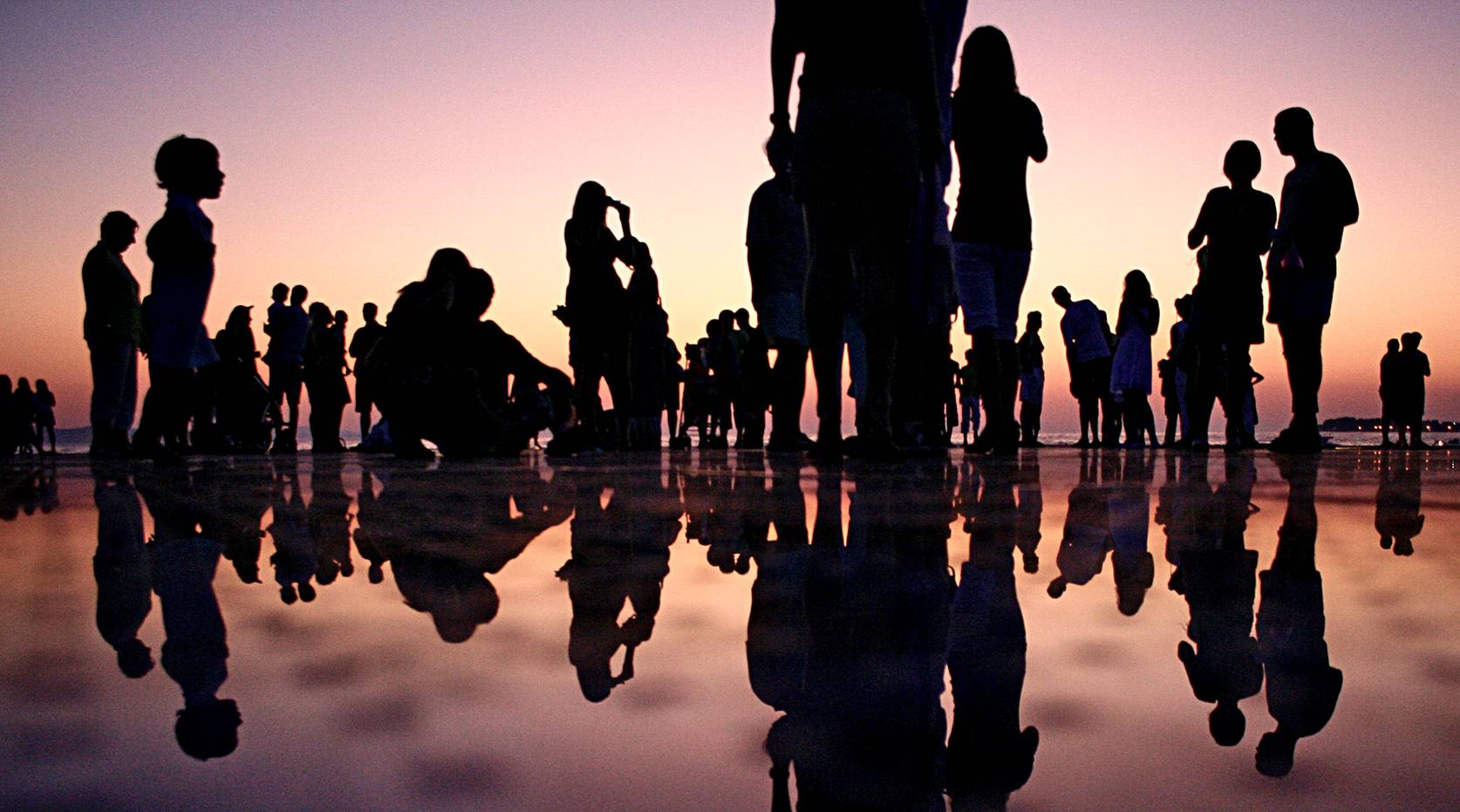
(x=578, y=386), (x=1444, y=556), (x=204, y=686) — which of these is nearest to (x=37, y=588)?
(x=204, y=686)

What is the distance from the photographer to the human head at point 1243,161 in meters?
6.82

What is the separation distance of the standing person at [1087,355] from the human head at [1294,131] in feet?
17.5

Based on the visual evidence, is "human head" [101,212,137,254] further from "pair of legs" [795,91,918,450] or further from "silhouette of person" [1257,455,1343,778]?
"silhouette of person" [1257,455,1343,778]

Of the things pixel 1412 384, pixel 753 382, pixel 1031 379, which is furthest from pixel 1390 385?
pixel 753 382

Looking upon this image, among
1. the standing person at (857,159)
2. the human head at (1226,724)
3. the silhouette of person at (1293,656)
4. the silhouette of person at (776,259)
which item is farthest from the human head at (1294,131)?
the human head at (1226,724)

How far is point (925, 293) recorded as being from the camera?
19.4 feet

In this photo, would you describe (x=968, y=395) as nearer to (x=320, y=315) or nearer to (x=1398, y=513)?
(x=320, y=315)

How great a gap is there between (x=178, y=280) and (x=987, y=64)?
15.0 ft

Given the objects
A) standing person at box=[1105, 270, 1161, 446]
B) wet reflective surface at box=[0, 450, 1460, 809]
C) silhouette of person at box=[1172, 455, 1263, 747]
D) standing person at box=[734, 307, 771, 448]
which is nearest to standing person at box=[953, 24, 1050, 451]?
wet reflective surface at box=[0, 450, 1460, 809]

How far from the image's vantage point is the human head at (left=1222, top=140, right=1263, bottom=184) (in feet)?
22.4

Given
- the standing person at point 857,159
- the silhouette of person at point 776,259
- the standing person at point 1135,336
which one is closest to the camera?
the standing person at point 857,159

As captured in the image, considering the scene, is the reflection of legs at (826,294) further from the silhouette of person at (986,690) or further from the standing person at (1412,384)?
the standing person at (1412,384)

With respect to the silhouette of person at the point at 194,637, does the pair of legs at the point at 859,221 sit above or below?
above

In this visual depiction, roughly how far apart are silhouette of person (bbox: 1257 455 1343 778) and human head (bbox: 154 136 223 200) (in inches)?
230
